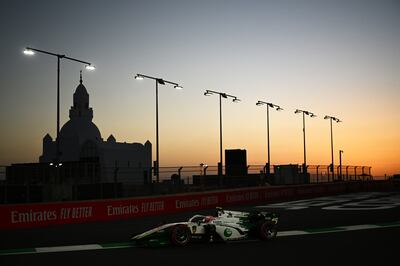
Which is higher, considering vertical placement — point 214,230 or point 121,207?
point 214,230

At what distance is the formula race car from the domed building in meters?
60.2

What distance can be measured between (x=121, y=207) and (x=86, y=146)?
248 feet

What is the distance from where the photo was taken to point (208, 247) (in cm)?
1250

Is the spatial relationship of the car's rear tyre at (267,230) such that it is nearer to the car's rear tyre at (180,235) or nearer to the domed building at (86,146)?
the car's rear tyre at (180,235)

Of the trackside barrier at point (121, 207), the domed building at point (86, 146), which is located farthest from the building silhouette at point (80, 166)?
the trackside barrier at point (121, 207)

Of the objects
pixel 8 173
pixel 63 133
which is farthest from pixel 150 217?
pixel 63 133

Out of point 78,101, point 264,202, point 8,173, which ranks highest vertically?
point 78,101

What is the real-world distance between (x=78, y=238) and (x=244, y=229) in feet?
17.7

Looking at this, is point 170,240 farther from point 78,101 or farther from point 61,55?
point 78,101

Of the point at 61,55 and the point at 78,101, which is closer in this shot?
the point at 61,55

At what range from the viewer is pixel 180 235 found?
12453 millimetres

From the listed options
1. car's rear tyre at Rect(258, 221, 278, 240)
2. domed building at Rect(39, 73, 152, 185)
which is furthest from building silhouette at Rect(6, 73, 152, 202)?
car's rear tyre at Rect(258, 221, 278, 240)

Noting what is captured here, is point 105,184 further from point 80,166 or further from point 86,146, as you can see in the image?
point 86,146

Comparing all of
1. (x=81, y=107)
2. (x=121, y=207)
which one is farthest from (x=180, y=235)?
(x=81, y=107)
